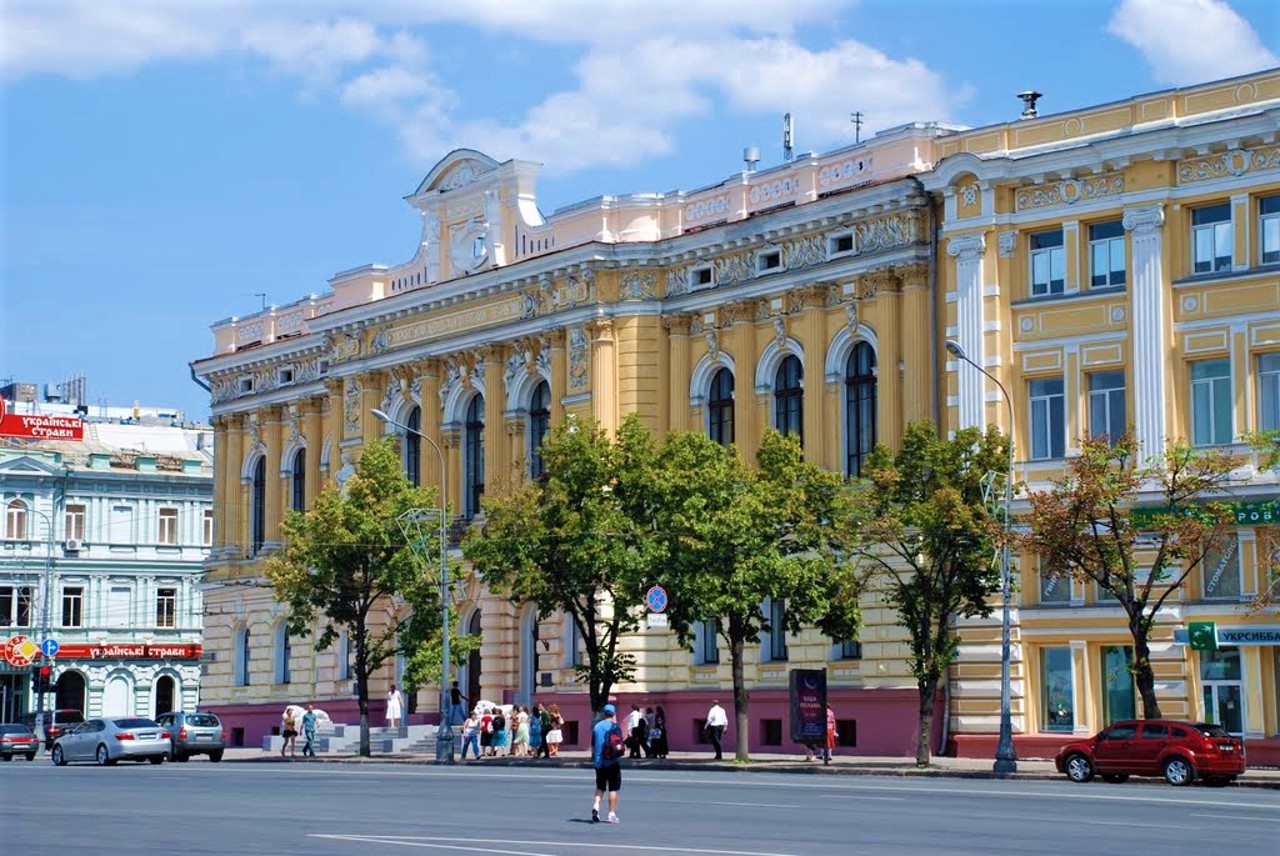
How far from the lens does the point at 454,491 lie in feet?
220

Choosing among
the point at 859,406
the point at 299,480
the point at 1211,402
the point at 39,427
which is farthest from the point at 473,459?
the point at 39,427

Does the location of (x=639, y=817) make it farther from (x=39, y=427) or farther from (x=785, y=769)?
(x=39, y=427)

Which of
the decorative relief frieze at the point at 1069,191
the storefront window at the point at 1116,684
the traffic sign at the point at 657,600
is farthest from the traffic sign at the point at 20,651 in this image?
the storefront window at the point at 1116,684

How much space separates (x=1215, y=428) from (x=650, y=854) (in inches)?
1042

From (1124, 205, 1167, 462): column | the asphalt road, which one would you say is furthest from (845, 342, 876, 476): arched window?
the asphalt road

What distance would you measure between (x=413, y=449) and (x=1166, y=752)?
3572 cm

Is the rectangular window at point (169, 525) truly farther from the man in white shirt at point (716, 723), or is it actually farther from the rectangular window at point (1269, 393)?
the rectangular window at point (1269, 393)

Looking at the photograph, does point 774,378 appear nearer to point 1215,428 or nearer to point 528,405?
point 528,405

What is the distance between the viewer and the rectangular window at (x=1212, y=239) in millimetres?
46344

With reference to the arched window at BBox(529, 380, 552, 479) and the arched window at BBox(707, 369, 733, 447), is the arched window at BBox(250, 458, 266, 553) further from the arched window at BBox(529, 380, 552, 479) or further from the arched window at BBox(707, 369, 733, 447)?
the arched window at BBox(707, 369, 733, 447)

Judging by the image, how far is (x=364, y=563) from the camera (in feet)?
204

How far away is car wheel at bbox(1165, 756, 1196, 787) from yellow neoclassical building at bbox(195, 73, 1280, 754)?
6.93 metres

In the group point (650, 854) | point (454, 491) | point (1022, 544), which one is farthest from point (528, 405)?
point (650, 854)

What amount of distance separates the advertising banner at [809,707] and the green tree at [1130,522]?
6.31 metres
